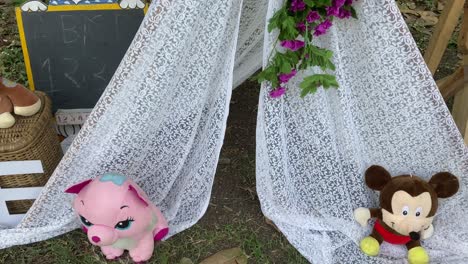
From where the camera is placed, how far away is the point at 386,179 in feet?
5.82

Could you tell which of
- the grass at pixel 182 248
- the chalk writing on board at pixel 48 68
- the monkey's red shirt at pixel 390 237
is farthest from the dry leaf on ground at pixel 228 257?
the chalk writing on board at pixel 48 68

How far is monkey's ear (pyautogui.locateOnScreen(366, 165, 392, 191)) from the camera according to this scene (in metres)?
1.77

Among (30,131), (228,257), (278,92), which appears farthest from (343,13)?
(30,131)

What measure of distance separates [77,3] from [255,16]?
67cm

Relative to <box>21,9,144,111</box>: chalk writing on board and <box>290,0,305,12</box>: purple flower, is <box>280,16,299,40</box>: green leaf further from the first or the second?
<box>21,9,144,111</box>: chalk writing on board

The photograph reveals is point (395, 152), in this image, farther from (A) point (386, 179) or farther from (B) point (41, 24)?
(B) point (41, 24)

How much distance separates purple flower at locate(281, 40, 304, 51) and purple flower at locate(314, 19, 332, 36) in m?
0.05

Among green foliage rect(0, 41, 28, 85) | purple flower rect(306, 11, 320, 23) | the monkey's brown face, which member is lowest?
green foliage rect(0, 41, 28, 85)

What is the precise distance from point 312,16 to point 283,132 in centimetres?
41

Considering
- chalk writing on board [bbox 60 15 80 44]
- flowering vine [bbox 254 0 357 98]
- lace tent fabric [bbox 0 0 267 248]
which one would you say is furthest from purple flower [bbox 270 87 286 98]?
chalk writing on board [bbox 60 15 80 44]

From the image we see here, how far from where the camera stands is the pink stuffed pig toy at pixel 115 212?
5.24 ft

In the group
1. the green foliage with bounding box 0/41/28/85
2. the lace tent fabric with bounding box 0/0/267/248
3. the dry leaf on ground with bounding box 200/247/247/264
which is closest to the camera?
the lace tent fabric with bounding box 0/0/267/248

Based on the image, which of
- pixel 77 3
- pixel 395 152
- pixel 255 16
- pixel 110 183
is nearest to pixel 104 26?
pixel 77 3

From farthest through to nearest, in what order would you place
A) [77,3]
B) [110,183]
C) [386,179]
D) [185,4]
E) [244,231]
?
[77,3] < [244,231] < [386,179] < [110,183] < [185,4]
